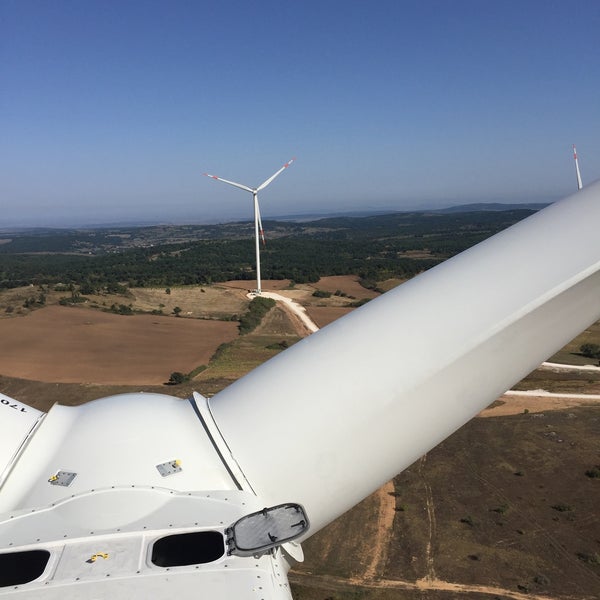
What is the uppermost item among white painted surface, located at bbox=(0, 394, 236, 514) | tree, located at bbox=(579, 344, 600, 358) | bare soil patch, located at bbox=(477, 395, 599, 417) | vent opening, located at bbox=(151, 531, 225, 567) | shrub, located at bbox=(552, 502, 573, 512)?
white painted surface, located at bbox=(0, 394, 236, 514)

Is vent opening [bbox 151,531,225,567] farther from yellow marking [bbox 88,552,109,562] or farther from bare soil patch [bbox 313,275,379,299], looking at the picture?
bare soil patch [bbox 313,275,379,299]

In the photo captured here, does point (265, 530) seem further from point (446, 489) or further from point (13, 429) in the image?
point (446, 489)

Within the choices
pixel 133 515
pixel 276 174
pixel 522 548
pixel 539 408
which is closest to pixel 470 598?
pixel 522 548

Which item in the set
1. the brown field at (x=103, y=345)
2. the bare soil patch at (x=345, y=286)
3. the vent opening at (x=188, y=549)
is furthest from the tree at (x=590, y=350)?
the vent opening at (x=188, y=549)

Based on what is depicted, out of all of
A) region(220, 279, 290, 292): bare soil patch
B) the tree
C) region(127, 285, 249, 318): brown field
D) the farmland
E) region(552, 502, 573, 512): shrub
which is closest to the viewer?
the farmland

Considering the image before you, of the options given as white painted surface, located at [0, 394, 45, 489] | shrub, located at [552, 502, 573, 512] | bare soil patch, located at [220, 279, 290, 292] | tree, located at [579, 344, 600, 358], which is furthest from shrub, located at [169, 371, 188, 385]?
bare soil patch, located at [220, 279, 290, 292]

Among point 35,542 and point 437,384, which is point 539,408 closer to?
point 437,384

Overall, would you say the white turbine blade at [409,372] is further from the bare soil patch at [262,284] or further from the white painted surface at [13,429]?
the bare soil patch at [262,284]

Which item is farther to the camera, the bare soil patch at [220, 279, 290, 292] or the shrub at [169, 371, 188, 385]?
the bare soil patch at [220, 279, 290, 292]
